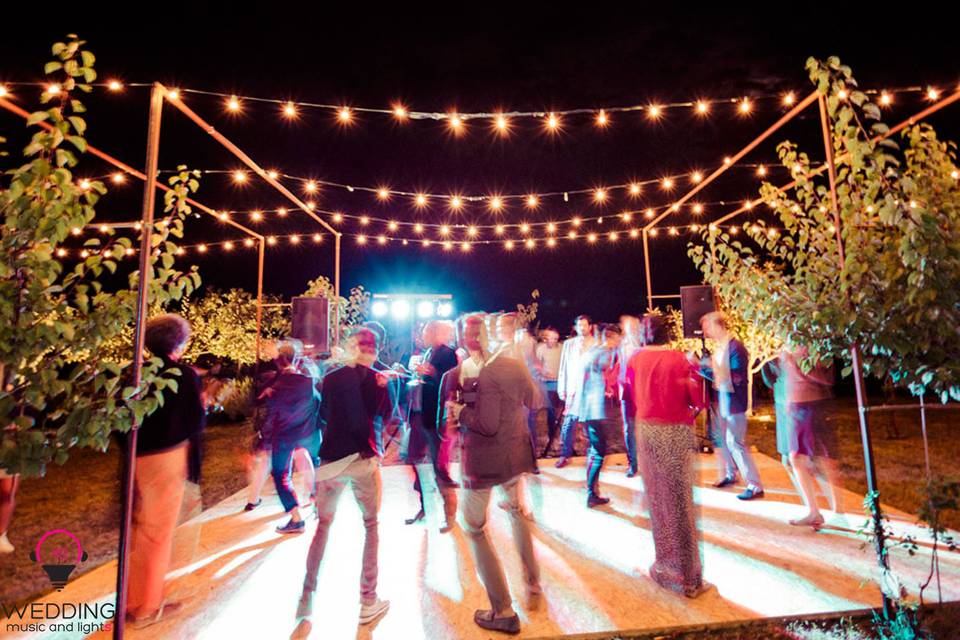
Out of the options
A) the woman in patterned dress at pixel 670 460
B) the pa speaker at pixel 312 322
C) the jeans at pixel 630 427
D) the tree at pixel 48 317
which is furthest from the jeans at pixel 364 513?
the pa speaker at pixel 312 322

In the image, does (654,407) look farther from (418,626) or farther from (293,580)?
(293,580)

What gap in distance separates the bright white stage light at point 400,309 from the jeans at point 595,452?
13.2m

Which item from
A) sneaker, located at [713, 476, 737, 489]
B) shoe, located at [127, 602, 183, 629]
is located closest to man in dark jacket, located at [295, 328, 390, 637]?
shoe, located at [127, 602, 183, 629]

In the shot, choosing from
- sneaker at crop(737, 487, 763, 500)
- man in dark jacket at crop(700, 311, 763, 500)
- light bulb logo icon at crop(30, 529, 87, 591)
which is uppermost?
man in dark jacket at crop(700, 311, 763, 500)

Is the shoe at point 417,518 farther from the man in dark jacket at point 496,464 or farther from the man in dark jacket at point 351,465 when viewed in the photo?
the man in dark jacket at point 496,464

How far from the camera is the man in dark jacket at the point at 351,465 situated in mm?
2668

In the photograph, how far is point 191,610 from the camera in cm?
276

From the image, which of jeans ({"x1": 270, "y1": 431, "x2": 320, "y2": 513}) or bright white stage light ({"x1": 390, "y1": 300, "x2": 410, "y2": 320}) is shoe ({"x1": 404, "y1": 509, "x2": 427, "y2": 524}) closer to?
jeans ({"x1": 270, "y1": 431, "x2": 320, "y2": 513})

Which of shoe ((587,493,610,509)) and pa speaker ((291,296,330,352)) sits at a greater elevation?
pa speaker ((291,296,330,352))

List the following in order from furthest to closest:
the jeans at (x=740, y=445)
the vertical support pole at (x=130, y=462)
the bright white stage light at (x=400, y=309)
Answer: the bright white stage light at (x=400, y=309)
the jeans at (x=740, y=445)
the vertical support pole at (x=130, y=462)

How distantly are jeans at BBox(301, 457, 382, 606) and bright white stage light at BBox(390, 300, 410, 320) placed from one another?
14541 millimetres

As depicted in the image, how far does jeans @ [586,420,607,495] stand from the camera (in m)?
4.42

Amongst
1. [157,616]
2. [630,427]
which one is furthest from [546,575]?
[630,427]

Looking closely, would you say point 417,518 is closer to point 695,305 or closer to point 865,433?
point 865,433
